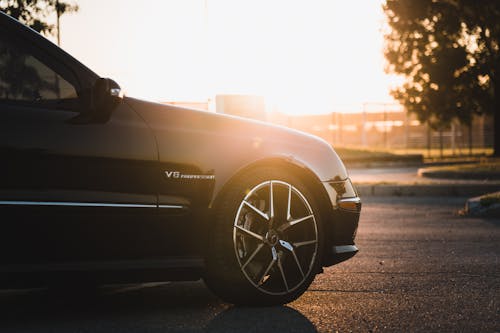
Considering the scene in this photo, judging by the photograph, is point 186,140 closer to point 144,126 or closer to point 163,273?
point 144,126

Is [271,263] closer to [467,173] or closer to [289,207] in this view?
[289,207]

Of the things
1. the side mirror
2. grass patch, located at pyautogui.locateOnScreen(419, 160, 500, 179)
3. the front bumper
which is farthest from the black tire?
grass patch, located at pyautogui.locateOnScreen(419, 160, 500, 179)

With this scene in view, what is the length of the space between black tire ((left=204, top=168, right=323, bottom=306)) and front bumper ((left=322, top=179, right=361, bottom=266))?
0.37 ft

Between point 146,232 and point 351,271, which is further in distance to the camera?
point 351,271

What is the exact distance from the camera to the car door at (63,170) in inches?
146

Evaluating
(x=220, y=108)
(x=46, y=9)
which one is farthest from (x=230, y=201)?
(x=46, y=9)

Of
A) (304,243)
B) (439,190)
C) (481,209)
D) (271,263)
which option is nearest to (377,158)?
(439,190)

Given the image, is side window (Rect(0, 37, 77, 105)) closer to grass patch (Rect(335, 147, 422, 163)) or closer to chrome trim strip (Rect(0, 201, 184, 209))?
chrome trim strip (Rect(0, 201, 184, 209))

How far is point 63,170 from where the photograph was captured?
3795 mm

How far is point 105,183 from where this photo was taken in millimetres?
3893

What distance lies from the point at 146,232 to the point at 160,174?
31 centimetres

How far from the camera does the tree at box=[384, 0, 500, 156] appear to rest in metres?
30.9

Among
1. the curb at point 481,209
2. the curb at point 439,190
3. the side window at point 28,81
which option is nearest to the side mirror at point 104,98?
the side window at point 28,81

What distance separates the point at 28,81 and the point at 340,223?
2.00 meters
